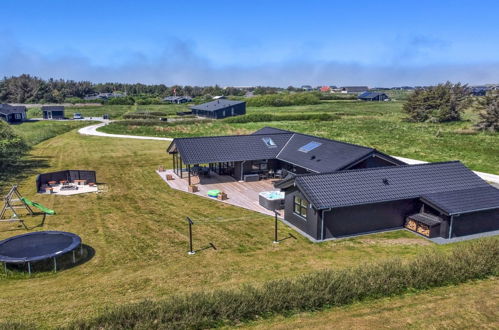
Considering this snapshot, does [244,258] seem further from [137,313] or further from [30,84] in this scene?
[30,84]

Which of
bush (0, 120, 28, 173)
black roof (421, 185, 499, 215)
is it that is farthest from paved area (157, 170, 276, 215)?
bush (0, 120, 28, 173)

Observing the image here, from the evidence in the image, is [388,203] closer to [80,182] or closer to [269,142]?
[269,142]

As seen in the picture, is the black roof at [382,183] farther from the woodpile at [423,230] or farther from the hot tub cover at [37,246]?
the hot tub cover at [37,246]

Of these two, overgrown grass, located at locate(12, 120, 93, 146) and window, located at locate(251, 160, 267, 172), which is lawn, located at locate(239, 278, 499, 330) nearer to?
window, located at locate(251, 160, 267, 172)

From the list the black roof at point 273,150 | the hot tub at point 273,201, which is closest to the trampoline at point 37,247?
the hot tub at point 273,201

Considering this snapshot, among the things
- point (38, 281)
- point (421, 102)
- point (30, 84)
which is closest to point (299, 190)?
point (38, 281)

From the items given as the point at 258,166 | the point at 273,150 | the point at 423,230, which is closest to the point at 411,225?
the point at 423,230

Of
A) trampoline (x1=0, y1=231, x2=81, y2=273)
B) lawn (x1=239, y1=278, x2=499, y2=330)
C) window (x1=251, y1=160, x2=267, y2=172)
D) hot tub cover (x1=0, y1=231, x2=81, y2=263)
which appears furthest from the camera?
window (x1=251, y1=160, x2=267, y2=172)
